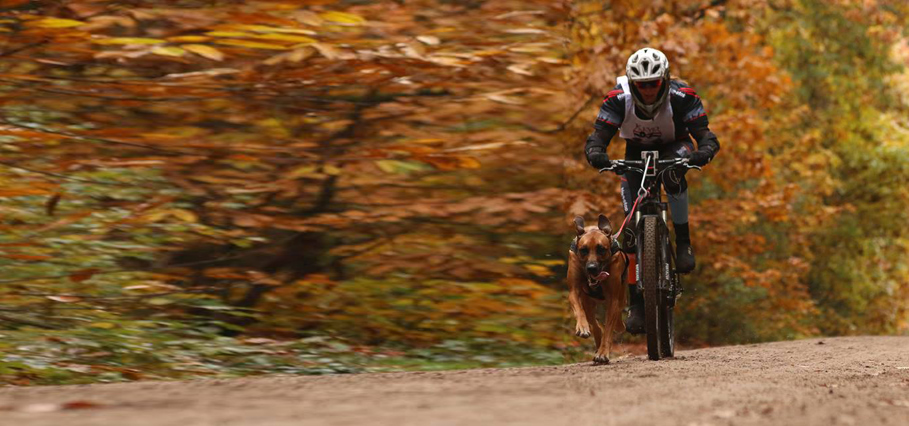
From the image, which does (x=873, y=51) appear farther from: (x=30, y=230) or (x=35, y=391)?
(x=35, y=391)

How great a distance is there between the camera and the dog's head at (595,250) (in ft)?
26.6

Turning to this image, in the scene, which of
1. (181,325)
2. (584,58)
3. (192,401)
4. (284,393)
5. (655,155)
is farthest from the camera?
(584,58)

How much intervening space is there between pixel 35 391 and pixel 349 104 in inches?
154

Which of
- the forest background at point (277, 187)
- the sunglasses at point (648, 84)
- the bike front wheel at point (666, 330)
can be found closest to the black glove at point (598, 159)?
the sunglasses at point (648, 84)

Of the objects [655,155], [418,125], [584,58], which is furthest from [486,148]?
[584,58]

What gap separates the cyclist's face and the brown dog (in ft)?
2.92

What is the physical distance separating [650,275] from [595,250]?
0.39 meters

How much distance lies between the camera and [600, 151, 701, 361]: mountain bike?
26.8 feet

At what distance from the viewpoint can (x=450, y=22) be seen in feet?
32.0

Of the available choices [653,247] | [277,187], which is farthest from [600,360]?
[277,187]

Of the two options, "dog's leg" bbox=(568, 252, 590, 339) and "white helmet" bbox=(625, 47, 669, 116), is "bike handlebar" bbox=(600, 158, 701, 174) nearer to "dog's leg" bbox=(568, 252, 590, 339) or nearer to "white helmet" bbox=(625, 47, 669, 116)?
"white helmet" bbox=(625, 47, 669, 116)

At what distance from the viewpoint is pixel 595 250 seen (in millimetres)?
8180

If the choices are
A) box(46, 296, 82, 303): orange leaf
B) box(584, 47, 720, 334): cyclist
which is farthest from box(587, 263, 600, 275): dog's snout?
box(46, 296, 82, 303): orange leaf

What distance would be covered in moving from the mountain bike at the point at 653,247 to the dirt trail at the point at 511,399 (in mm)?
416
